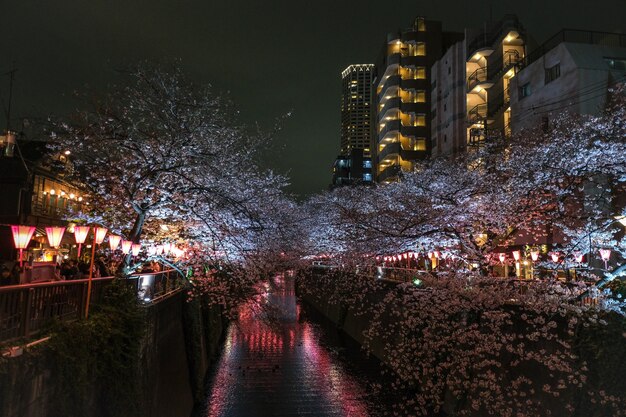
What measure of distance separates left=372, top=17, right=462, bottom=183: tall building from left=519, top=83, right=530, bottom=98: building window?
2385 centimetres

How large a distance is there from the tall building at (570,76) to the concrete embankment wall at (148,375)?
21.5 meters

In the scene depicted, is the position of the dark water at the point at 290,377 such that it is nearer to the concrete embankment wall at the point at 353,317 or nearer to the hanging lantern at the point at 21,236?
the concrete embankment wall at the point at 353,317

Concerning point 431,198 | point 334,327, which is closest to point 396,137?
point 334,327

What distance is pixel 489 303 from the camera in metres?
14.2

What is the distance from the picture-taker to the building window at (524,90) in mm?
31913

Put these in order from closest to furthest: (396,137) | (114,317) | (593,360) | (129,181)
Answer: (114,317) < (593,360) < (129,181) < (396,137)

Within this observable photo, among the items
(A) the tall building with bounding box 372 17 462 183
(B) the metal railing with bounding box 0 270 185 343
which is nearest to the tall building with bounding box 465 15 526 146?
(A) the tall building with bounding box 372 17 462 183

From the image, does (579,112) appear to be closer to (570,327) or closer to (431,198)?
(431,198)

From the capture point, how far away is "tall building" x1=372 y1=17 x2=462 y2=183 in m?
58.1

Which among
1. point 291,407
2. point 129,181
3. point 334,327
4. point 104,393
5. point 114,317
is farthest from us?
point 334,327

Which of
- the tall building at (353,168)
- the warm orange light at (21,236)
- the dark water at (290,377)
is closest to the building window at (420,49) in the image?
the dark water at (290,377)

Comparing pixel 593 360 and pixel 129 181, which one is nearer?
pixel 593 360

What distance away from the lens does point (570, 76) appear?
90.3 feet

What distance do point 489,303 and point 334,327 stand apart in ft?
96.4
